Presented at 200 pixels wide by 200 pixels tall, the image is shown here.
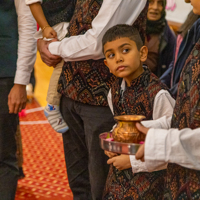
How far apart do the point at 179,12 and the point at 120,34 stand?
392 centimetres

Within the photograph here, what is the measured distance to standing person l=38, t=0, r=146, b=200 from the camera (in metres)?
1.66

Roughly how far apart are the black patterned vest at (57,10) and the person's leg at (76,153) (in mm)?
486

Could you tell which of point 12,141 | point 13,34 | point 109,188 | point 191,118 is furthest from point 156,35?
point 191,118

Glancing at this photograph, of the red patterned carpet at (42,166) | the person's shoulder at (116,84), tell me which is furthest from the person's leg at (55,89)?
the red patterned carpet at (42,166)

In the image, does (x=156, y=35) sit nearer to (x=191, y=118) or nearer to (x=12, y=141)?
(x=12, y=141)

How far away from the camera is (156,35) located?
9.74 feet

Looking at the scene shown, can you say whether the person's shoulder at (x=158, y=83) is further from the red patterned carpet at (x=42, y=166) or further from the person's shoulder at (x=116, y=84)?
the red patterned carpet at (x=42, y=166)

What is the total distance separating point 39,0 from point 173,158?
140 centimetres

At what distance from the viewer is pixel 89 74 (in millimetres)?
1800

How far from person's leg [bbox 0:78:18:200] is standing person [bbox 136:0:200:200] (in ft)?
4.22

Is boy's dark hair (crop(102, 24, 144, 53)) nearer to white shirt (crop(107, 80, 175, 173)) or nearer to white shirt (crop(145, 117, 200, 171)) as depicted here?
white shirt (crop(107, 80, 175, 173))

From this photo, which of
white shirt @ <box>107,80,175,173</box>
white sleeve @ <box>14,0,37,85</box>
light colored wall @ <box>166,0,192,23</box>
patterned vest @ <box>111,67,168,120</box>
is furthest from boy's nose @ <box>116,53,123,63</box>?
light colored wall @ <box>166,0,192,23</box>

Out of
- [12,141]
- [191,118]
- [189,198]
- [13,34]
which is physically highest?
[13,34]

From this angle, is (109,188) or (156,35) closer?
(109,188)
